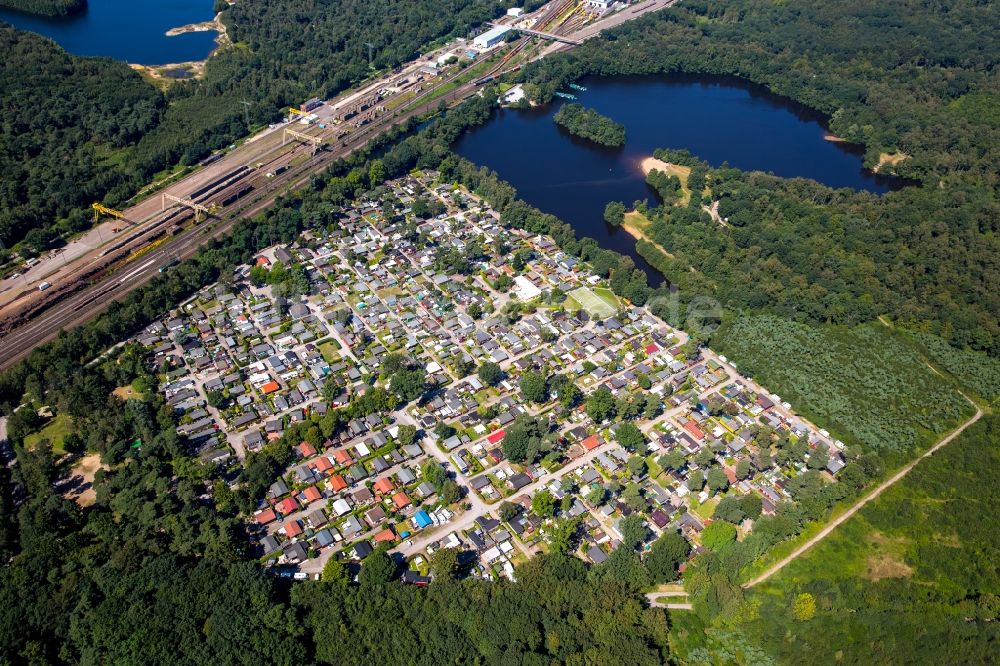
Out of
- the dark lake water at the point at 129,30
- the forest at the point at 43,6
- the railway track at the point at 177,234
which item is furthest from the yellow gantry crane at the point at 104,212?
the forest at the point at 43,6

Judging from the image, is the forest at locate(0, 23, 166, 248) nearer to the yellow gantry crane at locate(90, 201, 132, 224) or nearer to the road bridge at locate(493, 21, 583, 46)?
Answer: the yellow gantry crane at locate(90, 201, 132, 224)

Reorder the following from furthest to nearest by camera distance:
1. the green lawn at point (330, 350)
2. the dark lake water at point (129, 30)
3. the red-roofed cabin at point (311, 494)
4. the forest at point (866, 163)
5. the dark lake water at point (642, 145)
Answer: the dark lake water at point (129, 30), the dark lake water at point (642, 145), the forest at point (866, 163), the green lawn at point (330, 350), the red-roofed cabin at point (311, 494)

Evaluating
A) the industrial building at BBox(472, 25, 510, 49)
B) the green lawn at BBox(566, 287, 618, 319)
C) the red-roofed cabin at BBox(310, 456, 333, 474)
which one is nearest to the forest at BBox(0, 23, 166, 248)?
the red-roofed cabin at BBox(310, 456, 333, 474)

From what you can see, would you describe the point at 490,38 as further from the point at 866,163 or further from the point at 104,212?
the point at 104,212

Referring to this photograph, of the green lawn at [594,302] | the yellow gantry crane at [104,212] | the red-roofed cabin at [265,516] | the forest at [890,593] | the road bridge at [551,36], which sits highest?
the yellow gantry crane at [104,212]

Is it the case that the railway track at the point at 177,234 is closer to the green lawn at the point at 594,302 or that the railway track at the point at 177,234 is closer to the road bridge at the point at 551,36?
the road bridge at the point at 551,36

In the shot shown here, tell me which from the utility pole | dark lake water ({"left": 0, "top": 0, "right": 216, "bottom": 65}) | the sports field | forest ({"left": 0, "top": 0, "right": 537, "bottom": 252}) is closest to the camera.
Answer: the sports field
